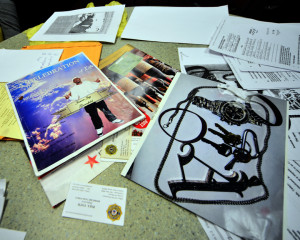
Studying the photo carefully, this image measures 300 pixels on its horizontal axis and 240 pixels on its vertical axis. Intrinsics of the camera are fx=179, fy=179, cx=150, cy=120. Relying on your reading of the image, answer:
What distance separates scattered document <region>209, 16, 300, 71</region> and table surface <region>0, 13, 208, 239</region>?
478 mm

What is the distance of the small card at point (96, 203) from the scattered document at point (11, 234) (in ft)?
0.22

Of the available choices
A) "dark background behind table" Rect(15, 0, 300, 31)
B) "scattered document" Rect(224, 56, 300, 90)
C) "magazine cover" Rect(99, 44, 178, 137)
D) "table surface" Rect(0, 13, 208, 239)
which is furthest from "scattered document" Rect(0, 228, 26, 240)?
"dark background behind table" Rect(15, 0, 300, 31)

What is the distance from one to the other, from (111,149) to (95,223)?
14 cm

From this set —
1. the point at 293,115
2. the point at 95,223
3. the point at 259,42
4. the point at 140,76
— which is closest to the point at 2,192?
the point at 95,223

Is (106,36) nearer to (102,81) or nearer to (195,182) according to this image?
(102,81)

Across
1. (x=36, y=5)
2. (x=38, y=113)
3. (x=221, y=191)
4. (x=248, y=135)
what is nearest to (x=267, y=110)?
(x=248, y=135)

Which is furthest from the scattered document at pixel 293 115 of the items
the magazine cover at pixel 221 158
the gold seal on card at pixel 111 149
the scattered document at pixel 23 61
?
the scattered document at pixel 23 61

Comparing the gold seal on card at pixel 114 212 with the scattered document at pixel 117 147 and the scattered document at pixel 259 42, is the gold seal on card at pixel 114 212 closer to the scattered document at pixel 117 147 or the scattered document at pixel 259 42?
the scattered document at pixel 117 147

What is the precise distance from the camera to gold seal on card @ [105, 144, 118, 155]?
1.24 feet

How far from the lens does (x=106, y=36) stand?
0.64 m

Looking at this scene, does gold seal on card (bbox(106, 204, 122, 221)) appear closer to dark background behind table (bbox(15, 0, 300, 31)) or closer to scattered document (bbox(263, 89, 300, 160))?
scattered document (bbox(263, 89, 300, 160))

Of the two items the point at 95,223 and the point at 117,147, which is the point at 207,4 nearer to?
the point at 117,147

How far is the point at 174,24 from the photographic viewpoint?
67cm

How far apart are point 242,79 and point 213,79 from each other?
0.08 m
